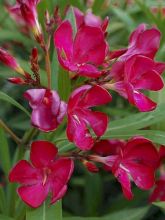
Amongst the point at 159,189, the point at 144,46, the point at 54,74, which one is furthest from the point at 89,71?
the point at 159,189

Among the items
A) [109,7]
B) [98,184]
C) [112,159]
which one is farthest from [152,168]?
[109,7]

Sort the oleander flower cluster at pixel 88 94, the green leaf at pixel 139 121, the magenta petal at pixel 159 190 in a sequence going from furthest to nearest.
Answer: the magenta petal at pixel 159 190, the green leaf at pixel 139 121, the oleander flower cluster at pixel 88 94

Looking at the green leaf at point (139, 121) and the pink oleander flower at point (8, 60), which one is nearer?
the pink oleander flower at point (8, 60)

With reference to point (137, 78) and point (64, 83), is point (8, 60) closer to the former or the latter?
point (64, 83)

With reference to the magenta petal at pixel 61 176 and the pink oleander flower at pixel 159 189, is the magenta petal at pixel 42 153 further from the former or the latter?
the pink oleander flower at pixel 159 189

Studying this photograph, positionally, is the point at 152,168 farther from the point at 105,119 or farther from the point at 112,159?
the point at 105,119

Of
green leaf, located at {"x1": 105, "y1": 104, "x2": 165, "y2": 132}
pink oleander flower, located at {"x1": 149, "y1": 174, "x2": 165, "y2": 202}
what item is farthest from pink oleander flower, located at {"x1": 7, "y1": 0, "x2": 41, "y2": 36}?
pink oleander flower, located at {"x1": 149, "y1": 174, "x2": 165, "y2": 202}

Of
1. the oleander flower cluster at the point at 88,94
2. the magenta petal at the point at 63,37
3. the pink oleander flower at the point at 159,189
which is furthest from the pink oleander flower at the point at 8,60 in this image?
the pink oleander flower at the point at 159,189
